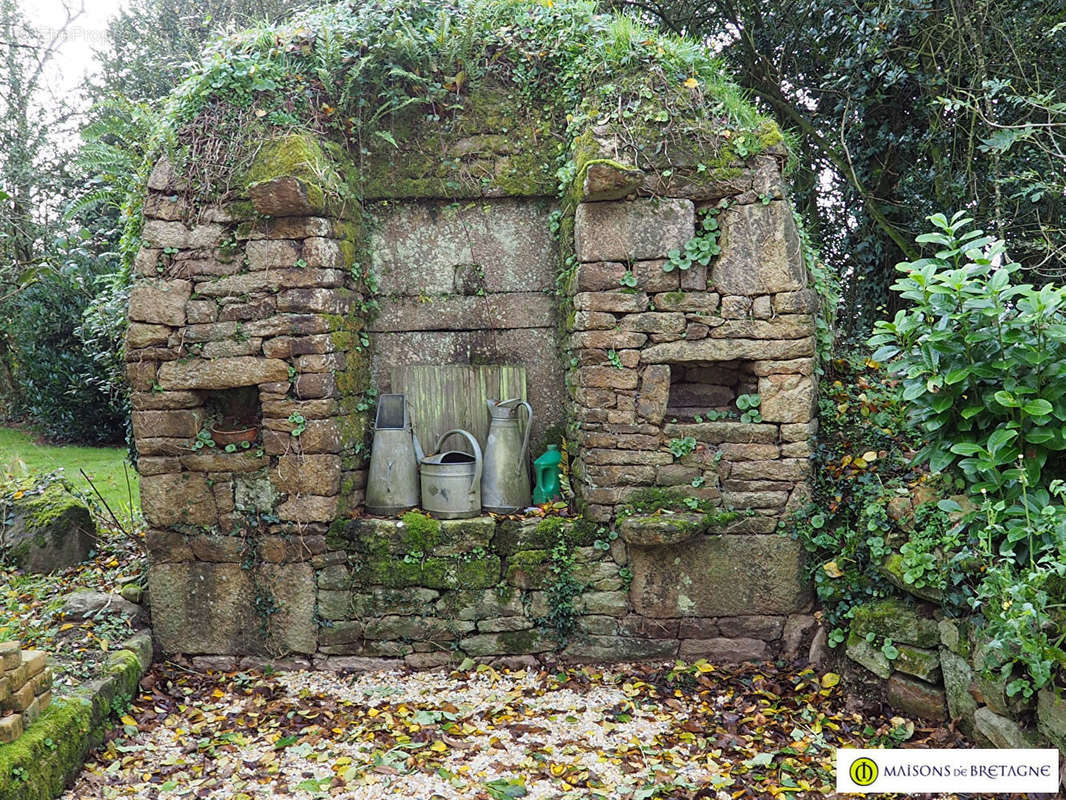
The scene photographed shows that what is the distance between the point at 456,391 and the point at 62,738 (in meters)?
2.59

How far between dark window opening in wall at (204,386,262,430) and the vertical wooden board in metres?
0.83

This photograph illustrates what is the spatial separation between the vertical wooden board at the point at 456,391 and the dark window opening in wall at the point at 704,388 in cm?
96

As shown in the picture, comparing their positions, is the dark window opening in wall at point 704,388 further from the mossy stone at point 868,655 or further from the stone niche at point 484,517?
the mossy stone at point 868,655

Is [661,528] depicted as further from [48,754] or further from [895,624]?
[48,754]

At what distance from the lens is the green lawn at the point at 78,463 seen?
6577mm

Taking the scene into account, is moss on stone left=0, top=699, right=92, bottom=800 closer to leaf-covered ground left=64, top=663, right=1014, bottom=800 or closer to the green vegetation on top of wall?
leaf-covered ground left=64, top=663, right=1014, bottom=800

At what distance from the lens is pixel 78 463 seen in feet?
26.9

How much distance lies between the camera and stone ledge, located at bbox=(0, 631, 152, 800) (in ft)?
8.82

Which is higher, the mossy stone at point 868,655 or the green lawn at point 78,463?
the green lawn at point 78,463

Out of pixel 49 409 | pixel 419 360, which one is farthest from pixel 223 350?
pixel 49 409

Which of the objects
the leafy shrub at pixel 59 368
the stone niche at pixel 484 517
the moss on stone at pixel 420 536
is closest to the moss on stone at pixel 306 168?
the stone niche at pixel 484 517

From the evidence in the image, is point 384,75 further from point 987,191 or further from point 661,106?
point 987,191

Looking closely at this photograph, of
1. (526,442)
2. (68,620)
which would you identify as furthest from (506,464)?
(68,620)

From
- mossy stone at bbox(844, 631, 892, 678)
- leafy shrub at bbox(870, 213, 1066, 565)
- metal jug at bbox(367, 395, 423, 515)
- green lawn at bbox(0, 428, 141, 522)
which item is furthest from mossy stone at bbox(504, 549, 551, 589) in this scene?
green lawn at bbox(0, 428, 141, 522)
